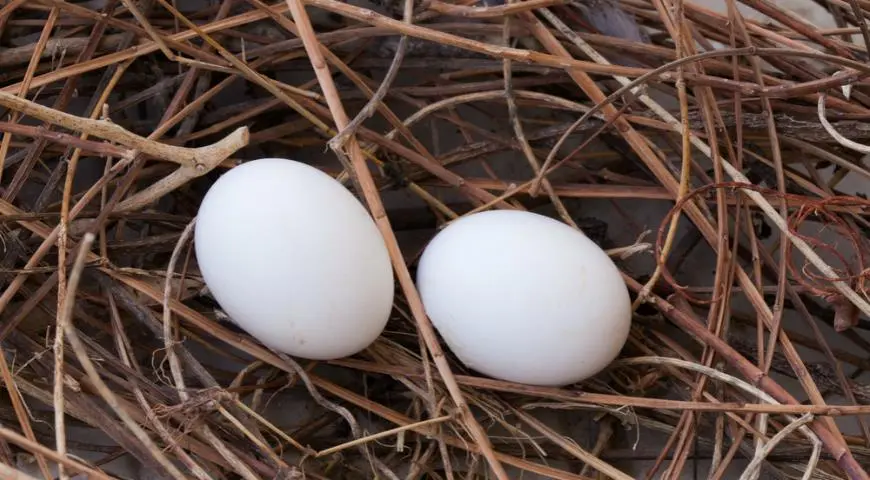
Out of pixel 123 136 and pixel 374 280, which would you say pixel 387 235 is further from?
pixel 123 136

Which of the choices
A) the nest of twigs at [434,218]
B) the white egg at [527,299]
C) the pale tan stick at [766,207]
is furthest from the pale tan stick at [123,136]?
the pale tan stick at [766,207]

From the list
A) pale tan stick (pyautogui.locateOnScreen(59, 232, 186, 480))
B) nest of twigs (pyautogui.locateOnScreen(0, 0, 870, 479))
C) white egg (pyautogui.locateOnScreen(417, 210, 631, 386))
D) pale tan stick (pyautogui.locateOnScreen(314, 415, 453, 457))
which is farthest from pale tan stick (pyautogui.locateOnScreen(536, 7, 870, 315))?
pale tan stick (pyautogui.locateOnScreen(59, 232, 186, 480))

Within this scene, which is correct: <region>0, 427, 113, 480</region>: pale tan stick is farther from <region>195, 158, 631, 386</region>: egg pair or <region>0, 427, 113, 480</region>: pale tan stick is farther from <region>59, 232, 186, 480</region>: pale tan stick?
<region>195, 158, 631, 386</region>: egg pair

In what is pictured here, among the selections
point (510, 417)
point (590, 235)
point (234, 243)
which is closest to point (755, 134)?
point (590, 235)

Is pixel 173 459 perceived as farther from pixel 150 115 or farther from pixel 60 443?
pixel 150 115

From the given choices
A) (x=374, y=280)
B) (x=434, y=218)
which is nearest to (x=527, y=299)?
(x=374, y=280)
